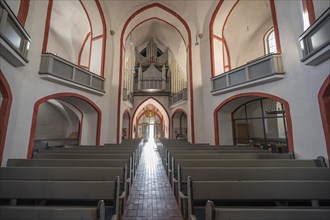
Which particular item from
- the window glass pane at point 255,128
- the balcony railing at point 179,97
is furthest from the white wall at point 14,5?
the window glass pane at point 255,128

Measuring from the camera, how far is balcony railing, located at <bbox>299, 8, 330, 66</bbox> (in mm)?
3282

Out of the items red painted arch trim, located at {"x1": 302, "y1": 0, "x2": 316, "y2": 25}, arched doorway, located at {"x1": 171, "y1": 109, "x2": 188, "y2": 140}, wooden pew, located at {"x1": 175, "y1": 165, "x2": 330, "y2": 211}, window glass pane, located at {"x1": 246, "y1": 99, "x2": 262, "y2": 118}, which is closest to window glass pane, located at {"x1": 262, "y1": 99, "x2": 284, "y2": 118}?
window glass pane, located at {"x1": 246, "y1": 99, "x2": 262, "y2": 118}

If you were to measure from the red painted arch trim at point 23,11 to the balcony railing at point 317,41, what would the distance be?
775cm

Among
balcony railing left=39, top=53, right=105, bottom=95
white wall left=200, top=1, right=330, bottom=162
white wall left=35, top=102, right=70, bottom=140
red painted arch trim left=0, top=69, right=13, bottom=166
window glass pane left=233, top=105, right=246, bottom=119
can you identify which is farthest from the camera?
white wall left=35, top=102, right=70, bottom=140

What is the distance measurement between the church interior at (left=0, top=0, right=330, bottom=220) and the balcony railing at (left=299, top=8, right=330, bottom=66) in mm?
32

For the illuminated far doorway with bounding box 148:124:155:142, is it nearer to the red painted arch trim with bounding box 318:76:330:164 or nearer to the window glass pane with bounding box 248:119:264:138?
the window glass pane with bounding box 248:119:264:138

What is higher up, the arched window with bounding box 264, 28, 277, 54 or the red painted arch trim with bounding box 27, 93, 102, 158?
the arched window with bounding box 264, 28, 277, 54

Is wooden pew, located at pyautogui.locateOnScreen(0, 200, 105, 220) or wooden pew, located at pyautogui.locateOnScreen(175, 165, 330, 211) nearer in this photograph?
wooden pew, located at pyautogui.locateOnScreen(0, 200, 105, 220)

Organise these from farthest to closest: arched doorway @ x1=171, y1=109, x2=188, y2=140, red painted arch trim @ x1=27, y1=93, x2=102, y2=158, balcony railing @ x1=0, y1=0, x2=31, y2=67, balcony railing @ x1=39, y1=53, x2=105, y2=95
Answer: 1. arched doorway @ x1=171, y1=109, x2=188, y2=140
2. balcony railing @ x1=39, y1=53, x2=105, y2=95
3. red painted arch trim @ x1=27, y1=93, x2=102, y2=158
4. balcony railing @ x1=0, y1=0, x2=31, y2=67

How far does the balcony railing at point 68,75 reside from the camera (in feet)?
16.5

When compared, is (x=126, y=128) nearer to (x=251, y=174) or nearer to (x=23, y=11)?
(x=23, y=11)

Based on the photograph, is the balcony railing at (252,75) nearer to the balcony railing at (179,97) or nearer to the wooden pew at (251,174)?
the balcony railing at (179,97)

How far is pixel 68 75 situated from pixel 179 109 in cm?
847

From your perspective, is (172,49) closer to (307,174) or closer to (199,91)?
(199,91)
